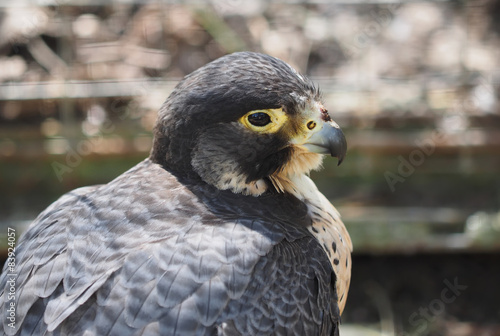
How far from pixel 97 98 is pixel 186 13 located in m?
1.49

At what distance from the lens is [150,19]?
6.29 meters

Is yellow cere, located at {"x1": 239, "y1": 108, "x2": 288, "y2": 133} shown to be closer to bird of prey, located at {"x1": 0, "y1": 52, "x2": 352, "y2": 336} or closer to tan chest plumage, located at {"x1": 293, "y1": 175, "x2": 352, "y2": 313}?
bird of prey, located at {"x1": 0, "y1": 52, "x2": 352, "y2": 336}

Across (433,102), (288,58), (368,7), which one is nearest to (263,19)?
(288,58)

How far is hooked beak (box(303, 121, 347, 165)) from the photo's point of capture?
8.68 feet

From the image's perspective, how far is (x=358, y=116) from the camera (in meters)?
5.46

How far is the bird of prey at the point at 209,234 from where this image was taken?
2189mm
